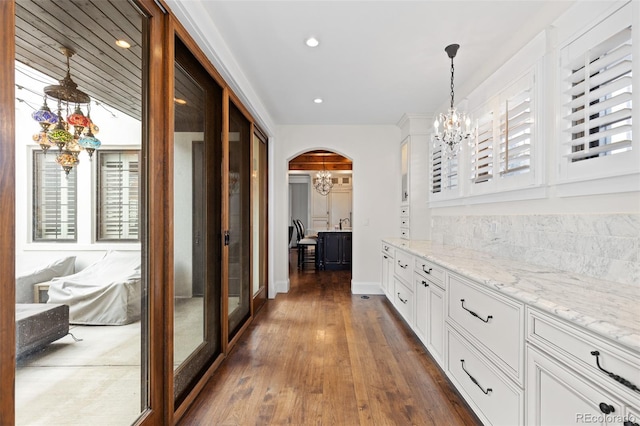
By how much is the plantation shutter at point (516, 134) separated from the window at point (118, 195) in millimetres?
2434

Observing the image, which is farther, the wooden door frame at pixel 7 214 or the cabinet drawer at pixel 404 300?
the cabinet drawer at pixel 404 300

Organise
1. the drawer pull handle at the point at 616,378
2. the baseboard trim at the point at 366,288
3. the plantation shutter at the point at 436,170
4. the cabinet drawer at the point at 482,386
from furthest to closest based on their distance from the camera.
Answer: the baseboard trim at the point at 366,288, the plantation shutter at the point at 436,170, the cabinet drawer at the point at 482,386, the drawer pull handle at the point at 616,378

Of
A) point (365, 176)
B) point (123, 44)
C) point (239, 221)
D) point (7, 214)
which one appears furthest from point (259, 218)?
point (7, 214)

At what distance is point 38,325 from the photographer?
3.21 ft

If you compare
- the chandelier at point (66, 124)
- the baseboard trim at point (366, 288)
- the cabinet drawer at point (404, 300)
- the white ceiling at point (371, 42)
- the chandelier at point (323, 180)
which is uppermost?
the white ceiling at point (371, 42)

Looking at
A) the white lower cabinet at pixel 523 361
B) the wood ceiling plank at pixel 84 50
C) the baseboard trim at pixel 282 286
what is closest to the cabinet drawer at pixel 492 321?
the white lower cabinet at pixel 523 361

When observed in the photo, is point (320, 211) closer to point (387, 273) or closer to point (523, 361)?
point (387, 273)

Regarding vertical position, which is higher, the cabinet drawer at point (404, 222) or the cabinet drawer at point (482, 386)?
the cabinet drawer at point (404, 222)

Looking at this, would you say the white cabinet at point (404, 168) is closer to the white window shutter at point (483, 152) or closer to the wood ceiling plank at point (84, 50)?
the white window shutter at point (483, 152)

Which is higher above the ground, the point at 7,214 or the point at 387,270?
the point at 7,214

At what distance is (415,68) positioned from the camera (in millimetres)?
2857

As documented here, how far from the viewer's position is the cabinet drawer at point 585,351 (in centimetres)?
86

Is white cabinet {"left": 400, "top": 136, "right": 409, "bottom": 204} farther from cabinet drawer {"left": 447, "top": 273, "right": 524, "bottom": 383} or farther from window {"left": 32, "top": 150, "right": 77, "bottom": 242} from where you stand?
window {"left": 32, "top": 150, "right": 77, "bottom": 242}

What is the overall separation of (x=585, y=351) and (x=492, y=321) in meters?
0.54
